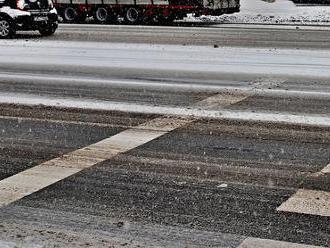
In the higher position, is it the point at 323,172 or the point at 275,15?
the point at 323,172

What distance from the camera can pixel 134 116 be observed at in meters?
8.82

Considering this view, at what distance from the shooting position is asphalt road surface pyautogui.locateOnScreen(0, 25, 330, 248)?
4.91 metres

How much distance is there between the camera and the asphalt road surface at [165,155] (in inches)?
193

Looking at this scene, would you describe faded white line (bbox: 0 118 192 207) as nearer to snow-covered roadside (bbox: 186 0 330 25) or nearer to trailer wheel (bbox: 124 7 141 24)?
trailer wheel (bbox: 124 7 141 24)

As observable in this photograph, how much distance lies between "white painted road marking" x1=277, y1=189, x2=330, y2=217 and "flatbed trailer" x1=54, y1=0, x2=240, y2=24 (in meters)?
21.2

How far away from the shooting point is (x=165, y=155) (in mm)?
6883

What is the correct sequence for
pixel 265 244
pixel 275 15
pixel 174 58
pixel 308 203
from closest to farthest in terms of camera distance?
pixel 265 244 < pixel 308 203 < pixel 174 58 < pixel 275 15

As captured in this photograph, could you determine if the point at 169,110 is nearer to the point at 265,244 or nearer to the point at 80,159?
the point at 80,159

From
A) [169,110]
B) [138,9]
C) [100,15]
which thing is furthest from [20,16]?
[169,110]

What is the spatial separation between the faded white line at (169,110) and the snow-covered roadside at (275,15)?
18.4 meters

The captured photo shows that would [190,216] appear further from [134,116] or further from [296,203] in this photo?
[134,116]

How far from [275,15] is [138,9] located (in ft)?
24.2

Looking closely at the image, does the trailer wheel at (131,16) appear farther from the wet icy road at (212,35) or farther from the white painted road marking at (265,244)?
the white painted road marking at (265,244)

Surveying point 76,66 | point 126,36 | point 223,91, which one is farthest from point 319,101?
point 126,36
